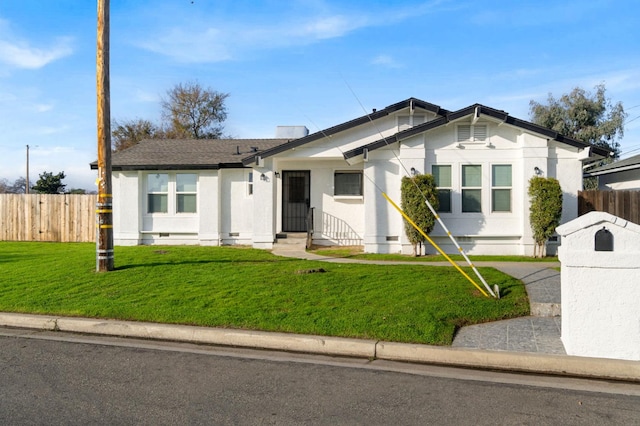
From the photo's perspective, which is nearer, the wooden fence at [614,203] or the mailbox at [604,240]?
the mailbox at [604,240]

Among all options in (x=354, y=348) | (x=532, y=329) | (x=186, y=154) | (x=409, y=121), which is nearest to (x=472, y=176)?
Result: (x=409, y=121)

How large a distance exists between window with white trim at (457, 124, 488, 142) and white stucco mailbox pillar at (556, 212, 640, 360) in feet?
28.4

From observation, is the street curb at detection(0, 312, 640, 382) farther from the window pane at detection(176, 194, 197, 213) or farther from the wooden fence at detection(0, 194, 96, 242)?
the wooden fence at detection(0, 194, 96, 242)

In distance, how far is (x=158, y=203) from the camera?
1698cm

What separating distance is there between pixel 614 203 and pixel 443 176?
458 cm

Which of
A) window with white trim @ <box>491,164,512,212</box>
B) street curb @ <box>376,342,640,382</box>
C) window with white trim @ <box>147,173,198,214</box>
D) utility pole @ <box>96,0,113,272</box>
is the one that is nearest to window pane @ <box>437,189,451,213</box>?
window with white trim @ <box>491,164,512,212</box>

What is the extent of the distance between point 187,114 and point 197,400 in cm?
3947

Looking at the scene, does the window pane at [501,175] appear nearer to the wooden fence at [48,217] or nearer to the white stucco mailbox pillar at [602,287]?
the white stucco mailbox pillar at [602,287]

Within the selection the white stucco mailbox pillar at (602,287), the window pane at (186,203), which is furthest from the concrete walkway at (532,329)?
the window pane at (186,203)

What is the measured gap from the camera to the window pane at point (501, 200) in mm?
13953

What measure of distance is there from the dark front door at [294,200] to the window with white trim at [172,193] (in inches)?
118

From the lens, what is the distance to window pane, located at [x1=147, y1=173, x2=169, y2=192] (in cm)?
1694

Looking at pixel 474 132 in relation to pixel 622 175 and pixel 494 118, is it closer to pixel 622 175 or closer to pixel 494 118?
pixel 494 118

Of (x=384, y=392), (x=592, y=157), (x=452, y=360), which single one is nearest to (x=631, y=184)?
(x=592, y=157)
